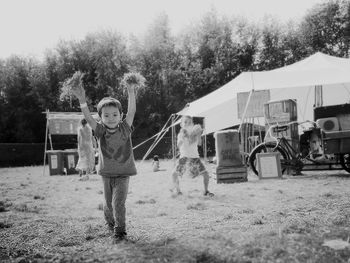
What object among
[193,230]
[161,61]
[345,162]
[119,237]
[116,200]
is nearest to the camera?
[119,237]

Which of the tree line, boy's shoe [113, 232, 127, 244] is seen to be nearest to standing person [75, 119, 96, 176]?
boy's shoe [113, 232, 127, 244]

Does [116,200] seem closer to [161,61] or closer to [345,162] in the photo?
[345,162]

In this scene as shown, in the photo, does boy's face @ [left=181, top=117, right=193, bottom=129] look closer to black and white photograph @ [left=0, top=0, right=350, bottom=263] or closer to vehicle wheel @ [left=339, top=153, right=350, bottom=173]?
black and white photograph @ [left=0, top=0, right=350, bottom=263]

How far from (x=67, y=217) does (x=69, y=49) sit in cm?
2808

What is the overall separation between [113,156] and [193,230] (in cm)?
105

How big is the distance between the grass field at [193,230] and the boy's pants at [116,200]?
0.50 ft

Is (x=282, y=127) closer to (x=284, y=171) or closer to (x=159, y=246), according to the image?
(x=284, y=171)

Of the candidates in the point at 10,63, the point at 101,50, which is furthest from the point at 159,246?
the point at 10,63

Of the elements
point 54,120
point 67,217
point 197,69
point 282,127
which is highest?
point 197,69

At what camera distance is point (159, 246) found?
2.94m

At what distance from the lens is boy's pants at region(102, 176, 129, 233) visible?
10.9 feet

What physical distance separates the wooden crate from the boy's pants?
4.81 metres

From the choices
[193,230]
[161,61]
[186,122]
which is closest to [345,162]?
[186,122]

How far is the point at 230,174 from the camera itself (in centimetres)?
817
